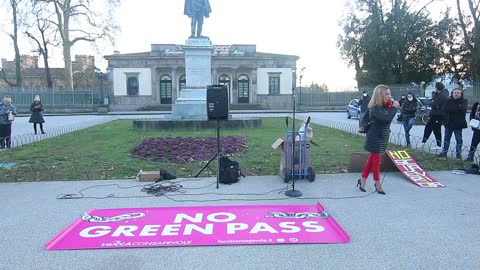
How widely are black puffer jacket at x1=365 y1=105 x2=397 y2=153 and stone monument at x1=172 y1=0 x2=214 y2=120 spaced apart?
13012mm

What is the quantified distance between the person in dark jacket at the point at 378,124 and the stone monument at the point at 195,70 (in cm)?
1300

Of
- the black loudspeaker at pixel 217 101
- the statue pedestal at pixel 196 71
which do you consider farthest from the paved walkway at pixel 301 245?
the statue pedestal at pixel 196 71

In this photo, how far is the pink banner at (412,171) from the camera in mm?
6906

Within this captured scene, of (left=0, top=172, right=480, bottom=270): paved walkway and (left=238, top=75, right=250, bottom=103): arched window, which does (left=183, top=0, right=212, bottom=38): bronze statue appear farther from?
(left=238, top=75, right=250, bottom=103): arched window

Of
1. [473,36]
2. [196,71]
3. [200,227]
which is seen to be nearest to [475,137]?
[200,227]

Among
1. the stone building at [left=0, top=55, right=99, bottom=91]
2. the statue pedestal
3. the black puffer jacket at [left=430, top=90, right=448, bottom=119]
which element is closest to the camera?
the black puffer jacket at [left=430, top=90, right=448, bottom=119]

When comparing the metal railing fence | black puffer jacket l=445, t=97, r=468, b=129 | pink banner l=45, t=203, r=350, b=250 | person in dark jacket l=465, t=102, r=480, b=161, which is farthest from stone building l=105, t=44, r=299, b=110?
pink banner l=45, t=203, r=350, b=250

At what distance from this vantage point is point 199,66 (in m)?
19.2

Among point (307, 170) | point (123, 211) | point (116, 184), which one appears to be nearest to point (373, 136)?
point (307, 170)

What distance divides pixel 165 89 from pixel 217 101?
39365 mm

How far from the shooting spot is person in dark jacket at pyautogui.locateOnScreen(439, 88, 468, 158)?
9.32 meters

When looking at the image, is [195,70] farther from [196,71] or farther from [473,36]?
[473,36]

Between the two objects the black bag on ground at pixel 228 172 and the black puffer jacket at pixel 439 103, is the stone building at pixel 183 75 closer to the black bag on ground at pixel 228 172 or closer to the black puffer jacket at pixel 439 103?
the black puffer jacket at pixel 439 103

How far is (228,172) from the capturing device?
7.11m
